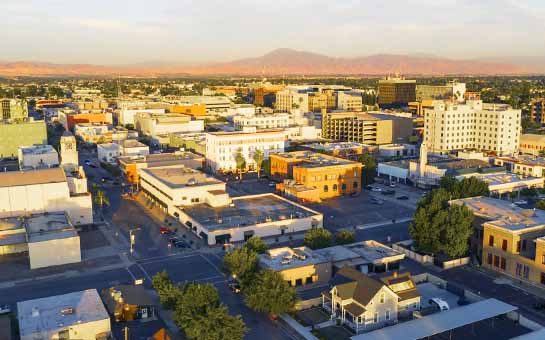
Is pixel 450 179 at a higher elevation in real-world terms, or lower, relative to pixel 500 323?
higher

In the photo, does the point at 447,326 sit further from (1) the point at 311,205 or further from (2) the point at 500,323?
(1) the point at 311,205

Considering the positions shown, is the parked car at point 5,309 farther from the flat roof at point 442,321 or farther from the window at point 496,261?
the window at point 496,261

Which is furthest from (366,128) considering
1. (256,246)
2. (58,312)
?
(58,312)

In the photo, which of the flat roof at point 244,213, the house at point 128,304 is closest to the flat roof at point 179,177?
the flat roof at point 244,213

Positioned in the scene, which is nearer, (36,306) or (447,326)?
(447,326)

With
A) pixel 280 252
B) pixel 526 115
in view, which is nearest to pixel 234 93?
pixel 526 115

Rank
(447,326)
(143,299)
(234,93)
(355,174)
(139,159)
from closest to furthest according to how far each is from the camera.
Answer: (447,326) → (143,299) → (355,174) → (139,159) → (234,93)
